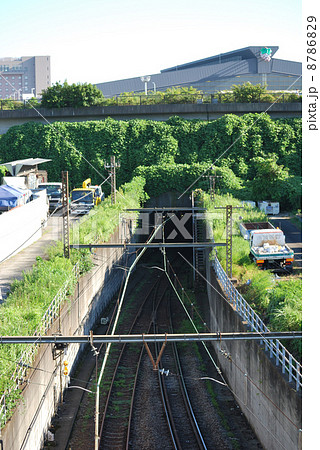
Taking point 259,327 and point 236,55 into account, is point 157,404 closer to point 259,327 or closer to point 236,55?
point 259,327

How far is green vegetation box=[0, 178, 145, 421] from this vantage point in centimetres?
1483

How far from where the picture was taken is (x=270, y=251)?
25.2 metres

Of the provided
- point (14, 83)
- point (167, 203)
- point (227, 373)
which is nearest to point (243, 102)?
point (167, 203)

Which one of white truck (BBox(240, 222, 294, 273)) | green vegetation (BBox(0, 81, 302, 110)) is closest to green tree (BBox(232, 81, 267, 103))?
green vegetation (BBox(0, 81, 302, 110))

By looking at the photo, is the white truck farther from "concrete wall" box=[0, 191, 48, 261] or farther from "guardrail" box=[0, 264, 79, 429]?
"concrete wall" box=[0, 191, 48, 261]

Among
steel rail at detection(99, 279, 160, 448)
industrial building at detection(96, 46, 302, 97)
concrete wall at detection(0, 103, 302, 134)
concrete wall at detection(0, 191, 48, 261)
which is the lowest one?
steel rail at detection(99, 279, 160, 448)

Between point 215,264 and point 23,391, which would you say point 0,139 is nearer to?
point 215,264

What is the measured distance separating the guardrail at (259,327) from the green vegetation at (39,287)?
6.06m

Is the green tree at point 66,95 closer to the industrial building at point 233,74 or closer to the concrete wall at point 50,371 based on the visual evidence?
the industrial building at point 233,74

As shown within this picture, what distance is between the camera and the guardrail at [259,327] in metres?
13.6

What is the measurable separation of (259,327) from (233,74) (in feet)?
216

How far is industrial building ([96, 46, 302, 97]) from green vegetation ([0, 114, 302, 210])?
24840 mm

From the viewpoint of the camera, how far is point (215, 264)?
25828 mm

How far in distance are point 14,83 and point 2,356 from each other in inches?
6657
